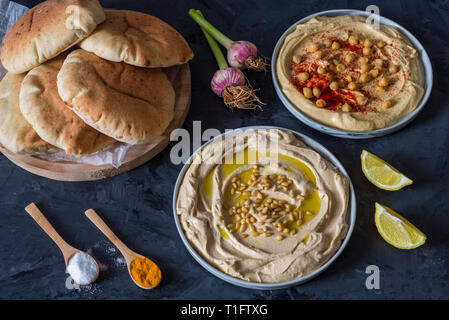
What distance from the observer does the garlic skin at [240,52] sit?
139 inches

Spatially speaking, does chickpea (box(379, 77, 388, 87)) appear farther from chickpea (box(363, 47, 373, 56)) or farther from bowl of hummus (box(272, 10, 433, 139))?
chickpea (box(363, 47, 373, 56))

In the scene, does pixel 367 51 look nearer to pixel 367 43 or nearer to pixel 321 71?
pixel 367 43

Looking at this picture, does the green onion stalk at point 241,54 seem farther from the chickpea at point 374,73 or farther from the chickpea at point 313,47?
the chickpea at point 374,73

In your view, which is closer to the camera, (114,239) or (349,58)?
(114,239)

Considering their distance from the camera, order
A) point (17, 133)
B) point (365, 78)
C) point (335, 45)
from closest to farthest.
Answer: point (17, 133) → point (365, 78) → point (335, 45)

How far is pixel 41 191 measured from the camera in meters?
3.38

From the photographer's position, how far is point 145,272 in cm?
310

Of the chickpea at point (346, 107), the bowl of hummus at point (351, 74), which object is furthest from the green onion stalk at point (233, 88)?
the chickpea at point (346, 107)

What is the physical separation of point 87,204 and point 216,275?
108 centimetres

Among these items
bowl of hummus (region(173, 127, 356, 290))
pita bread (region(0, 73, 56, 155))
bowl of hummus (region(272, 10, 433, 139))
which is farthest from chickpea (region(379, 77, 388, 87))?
pita bread (region(0, 73, 56, 155))

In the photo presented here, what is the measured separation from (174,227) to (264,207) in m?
0.67

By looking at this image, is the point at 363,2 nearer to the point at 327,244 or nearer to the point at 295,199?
the point at 295,199

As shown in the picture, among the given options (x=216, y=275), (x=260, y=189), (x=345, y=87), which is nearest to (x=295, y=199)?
(x=260, y=189)

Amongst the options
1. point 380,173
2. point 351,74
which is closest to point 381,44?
point 351,74
